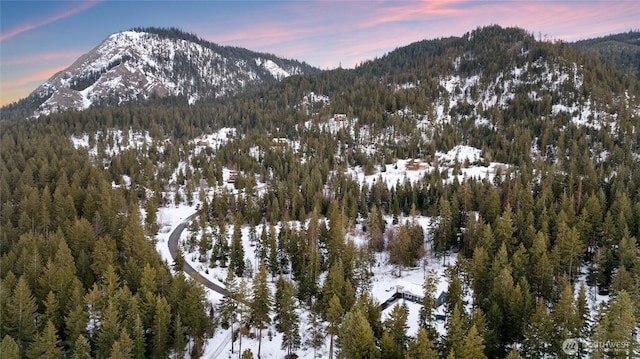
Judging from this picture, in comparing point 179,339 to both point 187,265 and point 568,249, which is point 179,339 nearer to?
point 187,265

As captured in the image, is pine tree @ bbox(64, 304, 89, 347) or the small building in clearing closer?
pine tree @ bbox(64, 304, 89, 347)

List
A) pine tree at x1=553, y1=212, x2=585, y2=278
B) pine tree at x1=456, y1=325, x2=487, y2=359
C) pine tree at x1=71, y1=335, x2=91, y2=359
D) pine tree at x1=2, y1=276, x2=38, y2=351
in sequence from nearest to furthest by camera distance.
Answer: pine tree at x1=456, y1=325, x2=487, y2=359 < pine tree at x1=71, y1=335, x2=91, y2=359 < pine tree at x1=2, y1=276, x2=38, y2=351 < pine tree at x1=553, y1=212, x2=585, y2=278

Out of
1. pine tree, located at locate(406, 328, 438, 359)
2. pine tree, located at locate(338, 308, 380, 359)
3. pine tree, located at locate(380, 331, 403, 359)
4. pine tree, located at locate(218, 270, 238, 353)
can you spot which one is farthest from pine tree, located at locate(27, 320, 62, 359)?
pine tree, located at locate(406, 328, 438, 359)

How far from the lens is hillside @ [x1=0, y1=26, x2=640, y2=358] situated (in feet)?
134

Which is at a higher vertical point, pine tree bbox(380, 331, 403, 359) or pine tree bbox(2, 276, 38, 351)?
pine tree bbox(2, 276, 38, 351)

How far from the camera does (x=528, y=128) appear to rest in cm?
13375

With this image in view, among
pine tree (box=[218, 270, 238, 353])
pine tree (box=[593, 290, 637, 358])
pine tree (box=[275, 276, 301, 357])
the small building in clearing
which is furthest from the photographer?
the small building in clearing

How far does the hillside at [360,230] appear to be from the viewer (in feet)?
134

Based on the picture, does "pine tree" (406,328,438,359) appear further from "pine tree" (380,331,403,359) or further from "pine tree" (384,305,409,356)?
"pine tree" (384,305,409,356)

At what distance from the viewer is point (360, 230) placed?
8144cm

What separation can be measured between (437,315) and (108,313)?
37526 mm

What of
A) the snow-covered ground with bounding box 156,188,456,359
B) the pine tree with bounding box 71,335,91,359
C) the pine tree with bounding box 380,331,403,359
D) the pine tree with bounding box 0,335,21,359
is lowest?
the snow-covered ground with bounding box 156,188,456,359

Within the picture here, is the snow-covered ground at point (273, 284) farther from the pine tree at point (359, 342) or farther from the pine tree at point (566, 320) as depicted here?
the pine tree at point (566, 320)

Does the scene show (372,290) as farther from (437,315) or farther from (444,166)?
(444,166)
